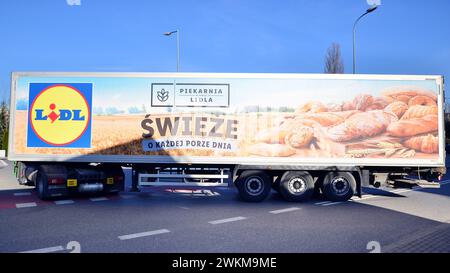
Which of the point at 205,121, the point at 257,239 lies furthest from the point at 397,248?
the point at 205,121

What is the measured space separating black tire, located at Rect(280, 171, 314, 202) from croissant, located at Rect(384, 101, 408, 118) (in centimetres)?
286

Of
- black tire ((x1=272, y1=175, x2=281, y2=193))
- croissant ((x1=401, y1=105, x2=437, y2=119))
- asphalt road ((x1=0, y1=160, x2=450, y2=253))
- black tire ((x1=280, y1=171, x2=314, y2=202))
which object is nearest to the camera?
asphalt road ((x1=0, y1=160, x2=450, y2=253))

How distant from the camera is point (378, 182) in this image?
9.16 metres

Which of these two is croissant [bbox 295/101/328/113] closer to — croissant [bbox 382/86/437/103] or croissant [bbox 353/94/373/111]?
croissant [bbox 353/94/373/111]

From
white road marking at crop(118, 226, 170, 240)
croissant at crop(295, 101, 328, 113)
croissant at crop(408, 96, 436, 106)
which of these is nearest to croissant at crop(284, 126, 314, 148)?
croissant at crop(295, 101, 328, 113)

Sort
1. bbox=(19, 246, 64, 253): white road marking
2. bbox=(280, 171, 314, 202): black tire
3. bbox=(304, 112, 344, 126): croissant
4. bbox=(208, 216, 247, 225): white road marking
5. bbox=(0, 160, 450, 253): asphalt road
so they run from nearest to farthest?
1. bbox=(19, 246, 64, 253): white road marking
2. bbox=(0, 160, 450, 253): asphalt road
3. bbox=(208, 216, 247, 225): white road marking
4. bbox=(304, 112, 344, 126): croissant
5. bbox=(280, 171, 314, 202): black tire

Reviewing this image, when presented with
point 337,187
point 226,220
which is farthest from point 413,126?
point 226,220

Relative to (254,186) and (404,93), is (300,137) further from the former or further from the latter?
(404,93)

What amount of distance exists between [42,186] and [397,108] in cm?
1013

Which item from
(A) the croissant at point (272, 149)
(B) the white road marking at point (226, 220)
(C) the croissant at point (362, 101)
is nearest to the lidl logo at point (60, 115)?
(B) the white road marking at point (226, 220)

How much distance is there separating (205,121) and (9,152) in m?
5.91

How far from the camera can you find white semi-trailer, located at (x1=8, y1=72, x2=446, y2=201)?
8.68m

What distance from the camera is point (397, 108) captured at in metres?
8.63
